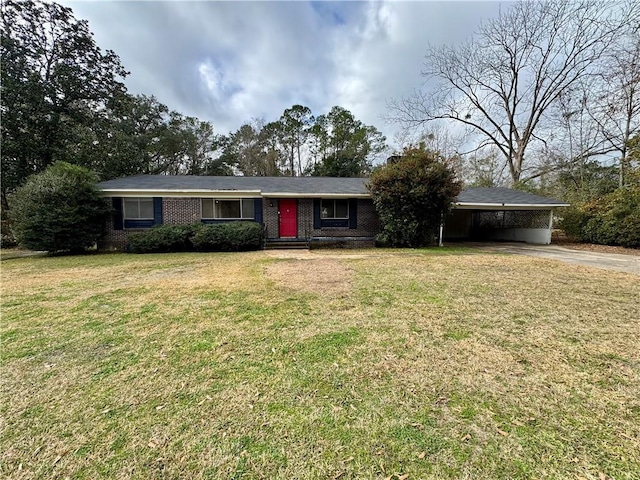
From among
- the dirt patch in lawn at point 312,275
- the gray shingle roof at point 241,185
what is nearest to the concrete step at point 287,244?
the gray shingle roof at point 241,185

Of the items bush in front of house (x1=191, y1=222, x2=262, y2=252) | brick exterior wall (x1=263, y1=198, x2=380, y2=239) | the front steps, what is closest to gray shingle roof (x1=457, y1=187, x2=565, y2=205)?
brick exterior wall (x1=263, y1=198, x2=380, y2=239)

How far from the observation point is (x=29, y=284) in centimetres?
605

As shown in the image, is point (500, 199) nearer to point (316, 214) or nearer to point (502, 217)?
point (502, 217)

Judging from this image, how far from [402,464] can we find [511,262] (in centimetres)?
889

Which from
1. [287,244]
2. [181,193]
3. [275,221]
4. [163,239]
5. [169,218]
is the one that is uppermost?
[181,193]

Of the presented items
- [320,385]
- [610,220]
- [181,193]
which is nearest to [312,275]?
[320,385]

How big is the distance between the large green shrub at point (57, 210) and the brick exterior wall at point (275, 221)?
1.08 metres

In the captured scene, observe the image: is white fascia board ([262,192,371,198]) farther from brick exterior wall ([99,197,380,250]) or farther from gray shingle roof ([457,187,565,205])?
gray shingle roof ([457,187,565,205])

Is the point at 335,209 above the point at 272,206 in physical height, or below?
below

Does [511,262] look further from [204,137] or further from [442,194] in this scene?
[204,137]

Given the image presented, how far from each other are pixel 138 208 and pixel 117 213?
2.66 ft

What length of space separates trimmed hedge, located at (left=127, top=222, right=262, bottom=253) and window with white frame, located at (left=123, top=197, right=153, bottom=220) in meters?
1.15

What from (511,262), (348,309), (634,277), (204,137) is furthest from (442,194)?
(204,137)

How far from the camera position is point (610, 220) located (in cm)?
1341
